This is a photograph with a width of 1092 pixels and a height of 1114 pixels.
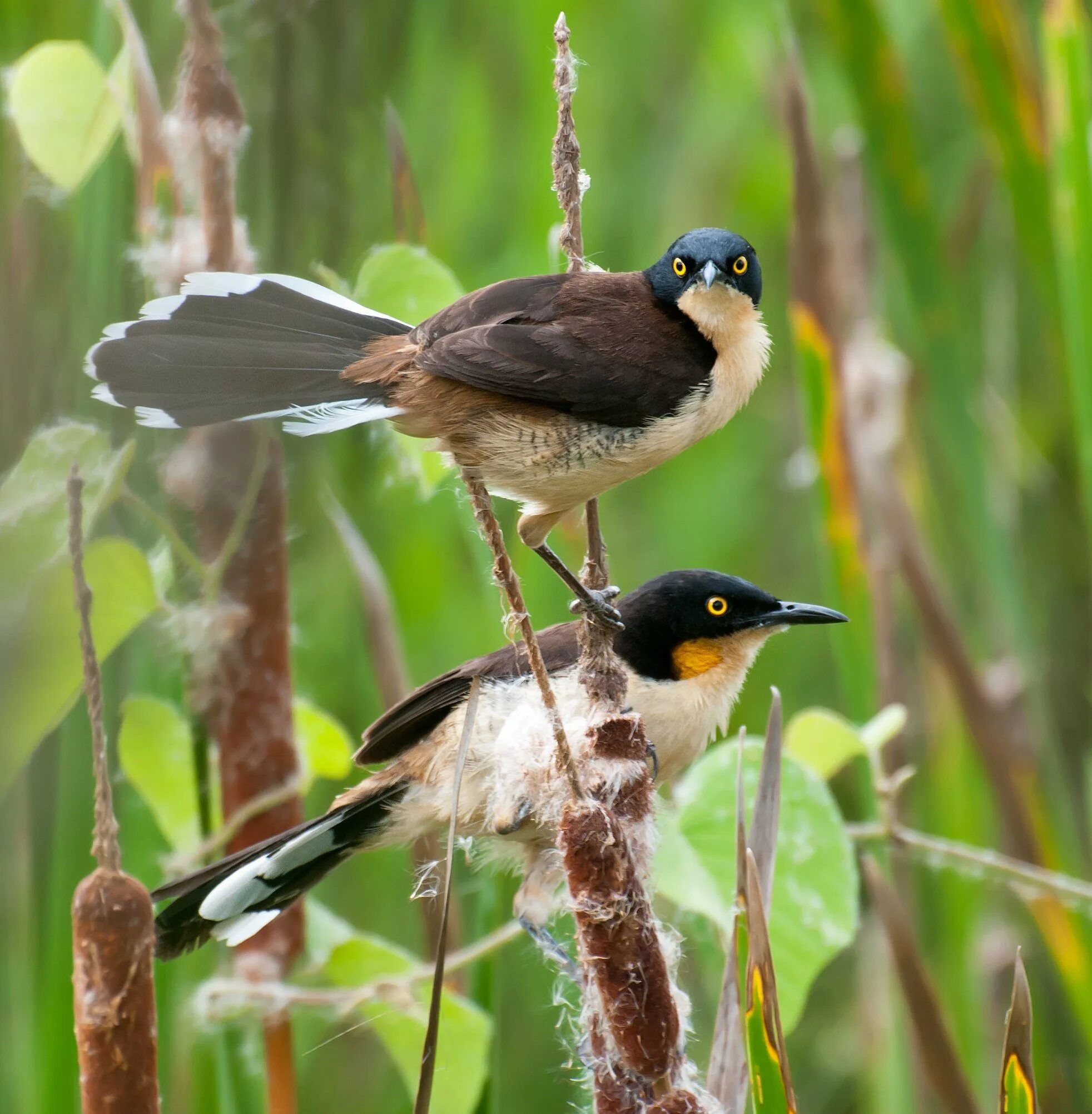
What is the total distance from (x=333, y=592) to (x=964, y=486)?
1896mm

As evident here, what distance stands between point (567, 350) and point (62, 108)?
0.90 metres

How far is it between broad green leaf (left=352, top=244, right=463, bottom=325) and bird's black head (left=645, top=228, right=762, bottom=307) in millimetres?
311

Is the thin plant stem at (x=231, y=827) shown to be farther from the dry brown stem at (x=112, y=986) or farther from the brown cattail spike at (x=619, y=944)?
the brown cattail spike at (x=619, y=944)

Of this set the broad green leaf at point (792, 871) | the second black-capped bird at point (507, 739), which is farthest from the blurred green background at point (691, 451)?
the second black-capped bird at point (507, 739)

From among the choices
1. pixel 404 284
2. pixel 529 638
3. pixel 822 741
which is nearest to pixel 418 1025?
pixel 822 741

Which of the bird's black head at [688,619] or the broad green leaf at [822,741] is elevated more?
the bird's black head at [688,619]

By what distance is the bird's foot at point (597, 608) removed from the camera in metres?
1.88

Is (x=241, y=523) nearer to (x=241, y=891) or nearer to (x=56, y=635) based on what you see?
(x=56, y=635)

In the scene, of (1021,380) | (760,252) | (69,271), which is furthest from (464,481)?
(1021,380)

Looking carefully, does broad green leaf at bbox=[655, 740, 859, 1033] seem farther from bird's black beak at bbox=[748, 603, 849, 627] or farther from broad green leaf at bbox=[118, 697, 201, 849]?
broad green leaf at bbox=[118, 697, 201, 849]

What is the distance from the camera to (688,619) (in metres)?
2.23

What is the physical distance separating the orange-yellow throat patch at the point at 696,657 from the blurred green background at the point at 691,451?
296 millimetres

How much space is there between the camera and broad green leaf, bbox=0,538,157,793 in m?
1.82

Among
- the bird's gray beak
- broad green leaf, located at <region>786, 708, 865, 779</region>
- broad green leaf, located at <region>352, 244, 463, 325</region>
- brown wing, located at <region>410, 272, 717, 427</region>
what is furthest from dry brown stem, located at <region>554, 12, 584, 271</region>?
broad green leaf, located at <region>786, 708, 865, 779</region>
